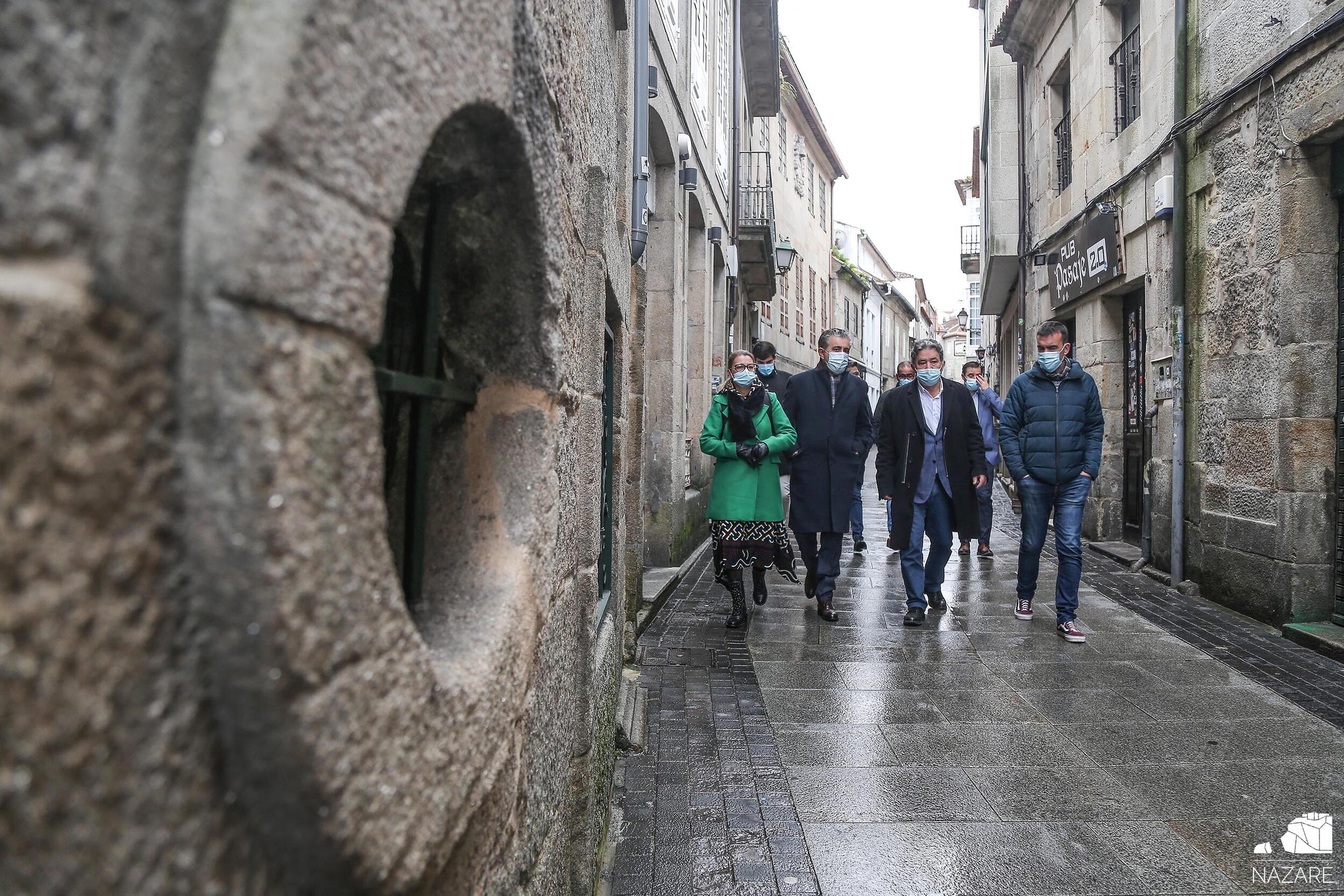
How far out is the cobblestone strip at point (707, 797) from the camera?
2.75 metres

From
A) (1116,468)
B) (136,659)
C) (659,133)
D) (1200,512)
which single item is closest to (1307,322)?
(1200,512)

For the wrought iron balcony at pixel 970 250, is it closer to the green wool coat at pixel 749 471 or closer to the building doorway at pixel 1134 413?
the building doorway at pixel 1134 413

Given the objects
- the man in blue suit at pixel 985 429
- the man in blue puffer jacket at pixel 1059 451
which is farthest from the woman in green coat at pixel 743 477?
the man in blue suit at pixel 985 429

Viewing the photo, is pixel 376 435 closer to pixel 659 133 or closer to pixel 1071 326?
pixel 659 133

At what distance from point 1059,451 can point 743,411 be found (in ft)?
6.42

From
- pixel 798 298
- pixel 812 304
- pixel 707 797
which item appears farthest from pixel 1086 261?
pixel 812 304

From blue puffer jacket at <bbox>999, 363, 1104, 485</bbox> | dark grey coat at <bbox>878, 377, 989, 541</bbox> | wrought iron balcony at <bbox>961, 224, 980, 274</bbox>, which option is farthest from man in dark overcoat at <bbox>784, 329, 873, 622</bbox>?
wrought iron balcony at <bbox>961, 224, 980, 274</bbox>

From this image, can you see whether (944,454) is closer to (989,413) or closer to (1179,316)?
(1179,316)

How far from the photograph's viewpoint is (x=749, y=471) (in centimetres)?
595

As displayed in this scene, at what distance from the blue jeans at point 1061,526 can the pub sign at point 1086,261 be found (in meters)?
4.55

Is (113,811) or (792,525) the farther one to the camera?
(792,525)

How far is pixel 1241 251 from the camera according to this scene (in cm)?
663

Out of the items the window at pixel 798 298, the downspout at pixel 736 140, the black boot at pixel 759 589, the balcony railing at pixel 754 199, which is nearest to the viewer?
the black boot at pixel 759 589

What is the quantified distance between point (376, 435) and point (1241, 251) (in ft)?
23.9
